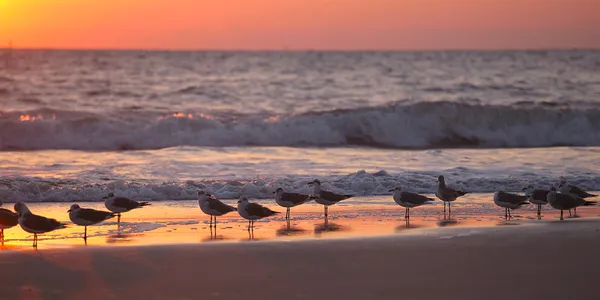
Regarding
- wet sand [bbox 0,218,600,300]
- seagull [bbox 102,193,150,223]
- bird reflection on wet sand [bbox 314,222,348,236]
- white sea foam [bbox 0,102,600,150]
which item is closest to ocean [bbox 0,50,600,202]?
white sea foam [bbox 0,102,600,150]

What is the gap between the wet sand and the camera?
29.3ft

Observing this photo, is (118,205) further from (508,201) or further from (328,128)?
(328,128)

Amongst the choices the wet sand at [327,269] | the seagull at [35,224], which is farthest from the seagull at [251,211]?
the seagull at [35,224]

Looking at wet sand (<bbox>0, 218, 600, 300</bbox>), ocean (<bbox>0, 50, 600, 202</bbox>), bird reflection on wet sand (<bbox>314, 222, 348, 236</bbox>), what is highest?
ocean (<bbox>0, 50, 600, 202</bbox>)

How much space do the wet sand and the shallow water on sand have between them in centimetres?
70

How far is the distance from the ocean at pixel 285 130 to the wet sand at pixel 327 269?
620cm

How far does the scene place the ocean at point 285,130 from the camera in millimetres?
18828

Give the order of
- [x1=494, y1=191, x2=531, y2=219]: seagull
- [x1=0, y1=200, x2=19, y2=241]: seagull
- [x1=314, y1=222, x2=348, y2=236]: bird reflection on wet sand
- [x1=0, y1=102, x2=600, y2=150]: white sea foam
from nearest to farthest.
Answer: [x1=0, y1=200, x2=19, y2=241]: seagull → [x1=314, y1=222, x2=348, y2=236]: bird reflection on wet sand → [x1=494, y1=191, x2=531, y2=219]: seagull → [x1=0, y1=102, x2=600, y2=150]: white sea foam

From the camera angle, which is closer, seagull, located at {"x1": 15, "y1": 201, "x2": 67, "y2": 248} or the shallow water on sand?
seagull, located at {"x1": 15, "y1": 201, "x2": 67, "y2": 248}

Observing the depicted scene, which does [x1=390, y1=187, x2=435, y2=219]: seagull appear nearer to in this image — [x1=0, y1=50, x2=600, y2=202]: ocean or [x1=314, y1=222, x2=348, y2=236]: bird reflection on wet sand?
[x1=314, y1=222, x2=348, y2=236]: bird reflection on wet sand

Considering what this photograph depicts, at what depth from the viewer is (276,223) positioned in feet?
46.1

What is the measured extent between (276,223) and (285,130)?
18.0m

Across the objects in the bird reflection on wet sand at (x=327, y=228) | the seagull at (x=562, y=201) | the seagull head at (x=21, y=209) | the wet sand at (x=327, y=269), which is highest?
the seagull head at (x=21, y=209)

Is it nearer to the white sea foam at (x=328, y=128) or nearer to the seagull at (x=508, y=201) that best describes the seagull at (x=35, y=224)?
the seagull at (x=508, y=201)
